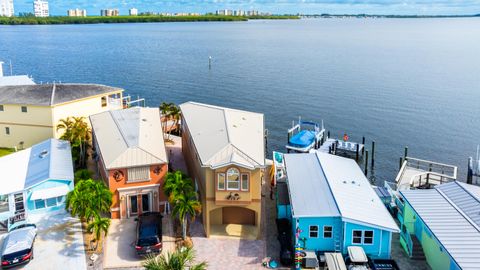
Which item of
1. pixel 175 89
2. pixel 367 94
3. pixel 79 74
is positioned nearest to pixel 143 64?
pixel 79 74

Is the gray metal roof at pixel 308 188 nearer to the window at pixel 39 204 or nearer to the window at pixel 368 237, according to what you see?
the window at pixel 368 237

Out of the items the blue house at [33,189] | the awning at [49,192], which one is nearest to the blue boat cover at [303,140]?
the blue house at [33,189]

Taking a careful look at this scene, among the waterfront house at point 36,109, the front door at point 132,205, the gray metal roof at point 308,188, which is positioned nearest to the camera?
the gray metal roof at point 308,188

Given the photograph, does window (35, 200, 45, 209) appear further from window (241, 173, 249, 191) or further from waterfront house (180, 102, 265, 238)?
window (241, 173, 249, 191)

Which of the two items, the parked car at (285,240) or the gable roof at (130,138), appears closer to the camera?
the parked car at (285,240)

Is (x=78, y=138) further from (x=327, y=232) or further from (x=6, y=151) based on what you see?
(x=327, y=232)

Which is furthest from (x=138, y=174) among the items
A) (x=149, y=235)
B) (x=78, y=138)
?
(x=78, y=138)

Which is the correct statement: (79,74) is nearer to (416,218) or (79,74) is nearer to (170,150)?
(170,150)
